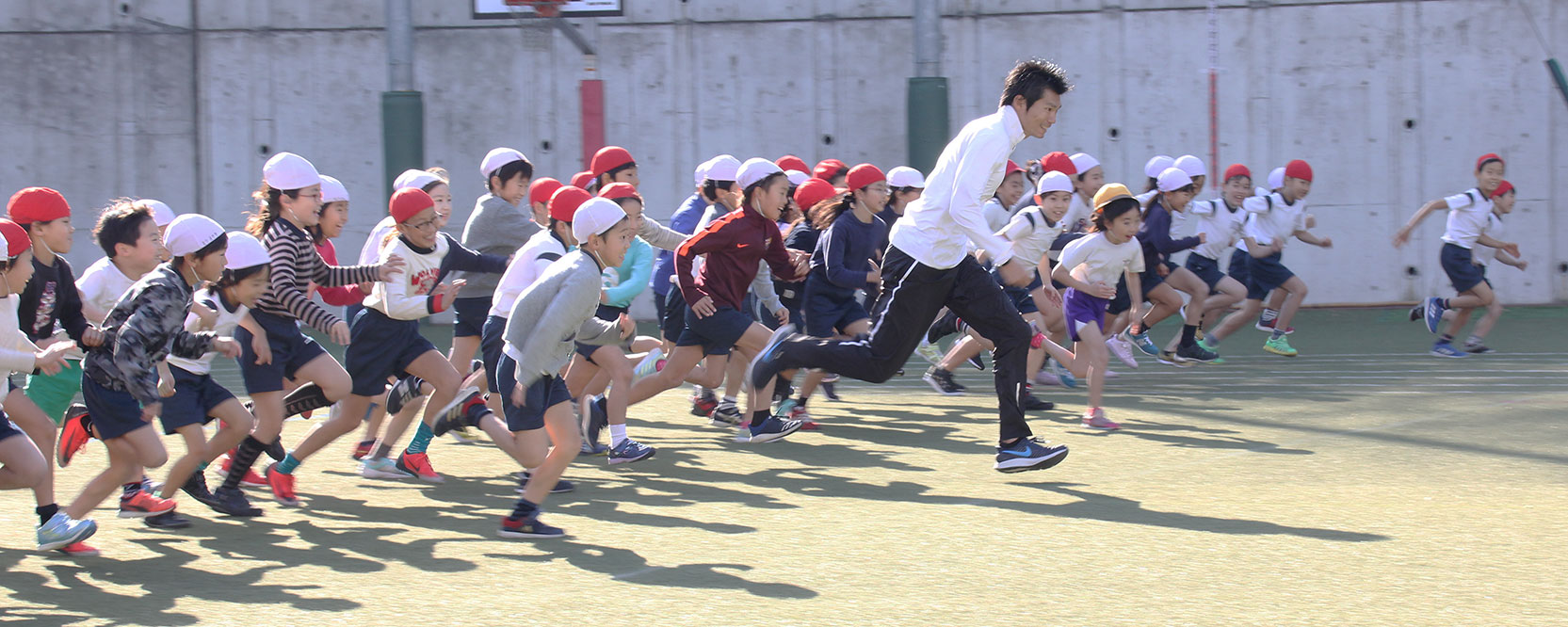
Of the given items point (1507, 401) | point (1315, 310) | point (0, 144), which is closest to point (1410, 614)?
point (1507, 401)

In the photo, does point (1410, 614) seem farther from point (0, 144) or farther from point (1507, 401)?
point (0, 144)

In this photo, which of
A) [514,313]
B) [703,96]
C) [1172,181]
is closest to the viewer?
[514,313]

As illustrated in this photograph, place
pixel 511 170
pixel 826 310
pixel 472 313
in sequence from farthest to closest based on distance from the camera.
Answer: pixel 826 310
pixel 511 170
pixel 472 313

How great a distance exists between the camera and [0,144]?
16.1 m

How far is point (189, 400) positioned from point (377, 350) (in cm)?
101

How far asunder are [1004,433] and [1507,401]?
13.6ft

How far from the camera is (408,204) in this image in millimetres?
6855

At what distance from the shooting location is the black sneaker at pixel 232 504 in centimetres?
620

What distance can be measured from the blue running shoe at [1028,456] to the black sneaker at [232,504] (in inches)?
131

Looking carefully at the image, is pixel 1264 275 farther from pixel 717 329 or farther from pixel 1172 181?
pixel 717 329

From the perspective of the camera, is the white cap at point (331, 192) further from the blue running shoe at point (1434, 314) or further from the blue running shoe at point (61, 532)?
the blue running shoe at point (1434, 314)

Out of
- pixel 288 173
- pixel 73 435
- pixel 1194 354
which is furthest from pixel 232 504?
pixel 1194 354

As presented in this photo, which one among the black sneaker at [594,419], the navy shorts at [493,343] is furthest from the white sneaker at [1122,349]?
the navy shorts at [493,343]

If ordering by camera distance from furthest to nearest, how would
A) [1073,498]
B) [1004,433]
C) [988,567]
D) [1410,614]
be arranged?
[1004,433] < [1073,498] < [988,567] < [1410,614]
